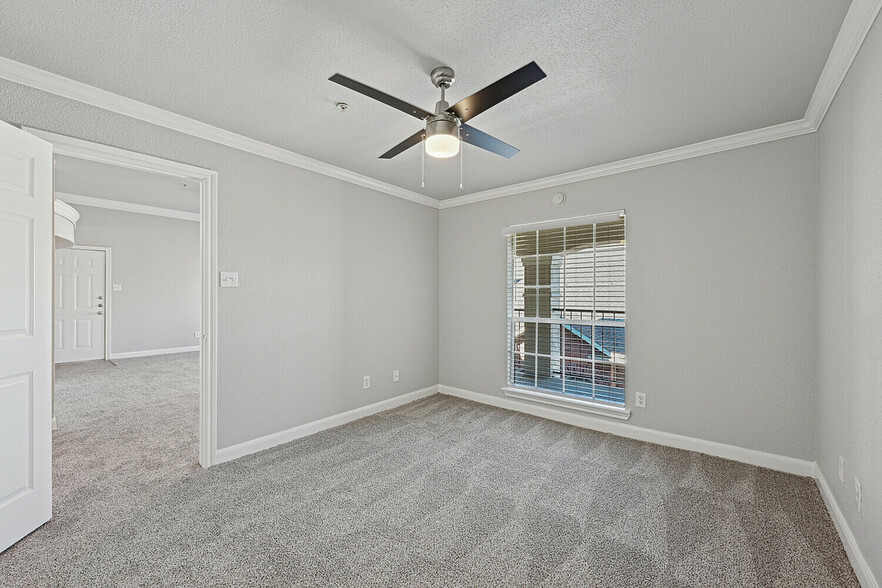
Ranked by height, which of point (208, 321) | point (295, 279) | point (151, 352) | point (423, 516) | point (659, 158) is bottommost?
point (423, 516)

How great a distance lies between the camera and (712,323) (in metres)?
3.12

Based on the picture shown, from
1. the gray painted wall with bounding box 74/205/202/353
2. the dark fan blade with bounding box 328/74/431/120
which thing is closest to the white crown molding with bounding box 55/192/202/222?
the gray painted wall with bounding box 74/205/202/353

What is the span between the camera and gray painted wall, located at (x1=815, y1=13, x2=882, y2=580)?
1.64m

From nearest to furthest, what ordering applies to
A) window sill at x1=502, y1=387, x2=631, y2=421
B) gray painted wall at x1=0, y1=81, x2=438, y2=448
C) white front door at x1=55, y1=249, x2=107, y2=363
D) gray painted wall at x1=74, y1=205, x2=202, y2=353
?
gray painted wall at x1=0, y1=81, x2=438, y2=448
window sill at x1=502, y1=387, x2=631, y2=421
white front door at x1=55, y1=249, x2=107, y2=363
gray painted wall at x1=74, y1=205, x2=202, y2=353

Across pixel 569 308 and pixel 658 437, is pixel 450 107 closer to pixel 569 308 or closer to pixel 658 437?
pixel 569 308

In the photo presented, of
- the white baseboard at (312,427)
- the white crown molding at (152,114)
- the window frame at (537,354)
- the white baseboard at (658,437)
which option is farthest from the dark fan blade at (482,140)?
the white baseboard at (312,427)

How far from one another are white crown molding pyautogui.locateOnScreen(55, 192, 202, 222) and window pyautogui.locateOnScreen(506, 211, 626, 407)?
21.9ft

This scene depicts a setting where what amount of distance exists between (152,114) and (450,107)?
2017 millimetres

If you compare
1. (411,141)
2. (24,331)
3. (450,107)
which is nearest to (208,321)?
(24,331)

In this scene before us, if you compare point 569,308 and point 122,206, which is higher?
point 122,206

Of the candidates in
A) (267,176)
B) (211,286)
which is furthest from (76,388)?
(267,176)

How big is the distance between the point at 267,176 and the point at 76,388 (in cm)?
416

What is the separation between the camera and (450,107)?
2.05 meters

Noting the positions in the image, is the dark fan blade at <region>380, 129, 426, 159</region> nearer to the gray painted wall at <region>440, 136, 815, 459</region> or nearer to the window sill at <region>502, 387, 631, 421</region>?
the gray painted wall at <region>440, 136, 815, 459</region>
